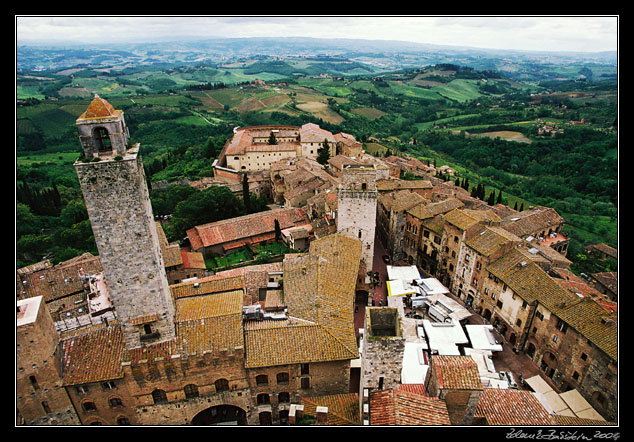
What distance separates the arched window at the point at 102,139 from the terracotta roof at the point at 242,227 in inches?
1064

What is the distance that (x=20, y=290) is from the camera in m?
32.8

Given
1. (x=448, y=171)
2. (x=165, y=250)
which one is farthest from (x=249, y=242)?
(x=448, y=171)

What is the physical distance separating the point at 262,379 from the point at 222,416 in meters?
4.62

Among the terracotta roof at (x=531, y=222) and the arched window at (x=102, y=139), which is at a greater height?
the arched window at (x=102, y=139)

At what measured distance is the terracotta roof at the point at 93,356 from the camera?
20.7 metres

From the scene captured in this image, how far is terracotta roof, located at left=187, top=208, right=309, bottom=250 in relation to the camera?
1816 inches

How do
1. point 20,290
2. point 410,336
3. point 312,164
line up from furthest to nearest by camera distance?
point 312,164
point 20,290
point 410,336

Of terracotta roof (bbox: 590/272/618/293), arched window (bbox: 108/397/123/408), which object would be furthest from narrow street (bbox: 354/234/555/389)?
arched window (bbox: 108/397/123/408)

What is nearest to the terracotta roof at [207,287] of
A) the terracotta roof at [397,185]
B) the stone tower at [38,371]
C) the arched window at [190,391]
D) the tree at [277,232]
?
the arched window at [190,391]

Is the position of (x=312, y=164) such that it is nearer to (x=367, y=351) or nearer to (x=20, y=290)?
(x=20, y=290)

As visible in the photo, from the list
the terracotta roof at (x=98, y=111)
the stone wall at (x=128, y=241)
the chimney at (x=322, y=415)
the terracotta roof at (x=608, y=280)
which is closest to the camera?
the terracotta roof at (x=98, y=111)

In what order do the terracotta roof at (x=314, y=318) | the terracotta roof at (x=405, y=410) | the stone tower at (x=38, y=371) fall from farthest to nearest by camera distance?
the terracotta roof at (x=314, y=318) → the stone tower at (x=38, y=371) → the terracotta roof at (x=405, y=410)

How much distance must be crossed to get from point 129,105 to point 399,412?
154991 mm

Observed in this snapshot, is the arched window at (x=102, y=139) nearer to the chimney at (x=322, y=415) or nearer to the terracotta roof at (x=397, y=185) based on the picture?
the chimney at (x=322, y=415)
